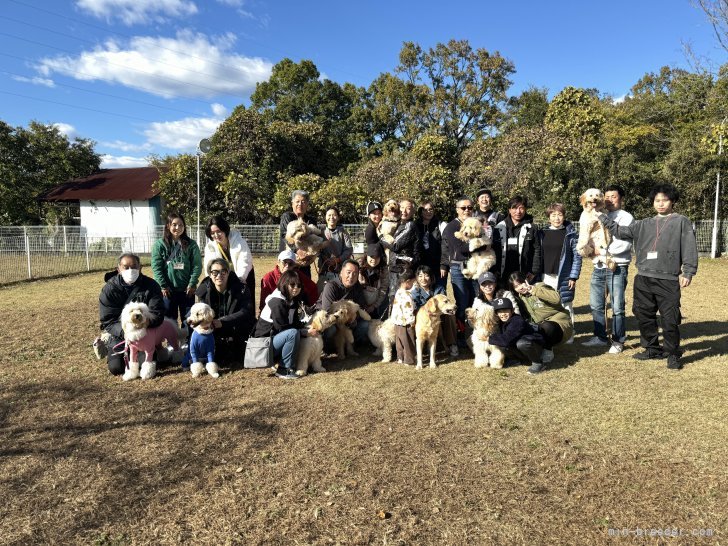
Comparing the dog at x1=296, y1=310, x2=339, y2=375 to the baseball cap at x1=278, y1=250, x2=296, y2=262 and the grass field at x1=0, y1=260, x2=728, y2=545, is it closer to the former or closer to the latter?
the grass field at x1=0, y1=260, x2=728, y2=545

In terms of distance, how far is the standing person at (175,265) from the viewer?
5.71m

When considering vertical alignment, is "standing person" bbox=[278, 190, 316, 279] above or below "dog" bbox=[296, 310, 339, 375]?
above

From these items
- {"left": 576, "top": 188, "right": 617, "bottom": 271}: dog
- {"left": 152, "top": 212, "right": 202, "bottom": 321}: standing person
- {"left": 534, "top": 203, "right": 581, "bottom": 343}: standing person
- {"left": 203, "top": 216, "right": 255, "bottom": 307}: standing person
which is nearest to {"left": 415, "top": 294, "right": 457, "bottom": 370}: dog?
{"left": 534, "top": 203, "right": 581, "bottom": 343}: standing person

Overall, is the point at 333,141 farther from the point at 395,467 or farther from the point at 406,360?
the point at 395,467

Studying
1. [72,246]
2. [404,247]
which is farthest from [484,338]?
[72,246]

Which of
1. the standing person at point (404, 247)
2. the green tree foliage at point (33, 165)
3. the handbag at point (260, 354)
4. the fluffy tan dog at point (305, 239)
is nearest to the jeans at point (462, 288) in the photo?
the standing person at point (404, 247)

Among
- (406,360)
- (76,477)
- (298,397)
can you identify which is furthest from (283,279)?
(76,477)

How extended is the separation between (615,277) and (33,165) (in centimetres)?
3107

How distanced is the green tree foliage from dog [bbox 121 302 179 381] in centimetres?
2493

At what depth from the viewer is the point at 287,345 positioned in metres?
4.99

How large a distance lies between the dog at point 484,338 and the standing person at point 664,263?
1.61 m

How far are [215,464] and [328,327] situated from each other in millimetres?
2329

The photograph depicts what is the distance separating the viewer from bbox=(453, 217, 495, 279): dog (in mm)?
5543

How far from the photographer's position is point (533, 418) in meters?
3.96
